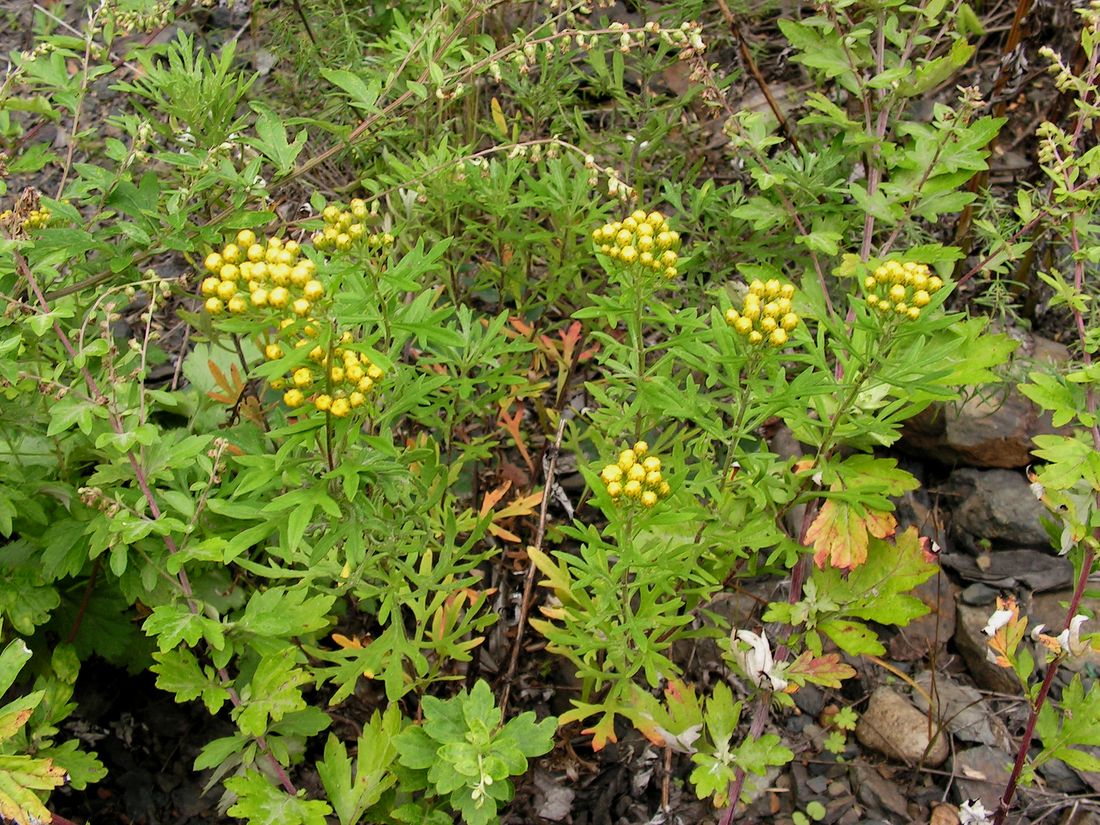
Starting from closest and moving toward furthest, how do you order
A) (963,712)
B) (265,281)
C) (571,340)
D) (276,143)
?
(265,281)
(276,143)
(963,712)
(571,340)

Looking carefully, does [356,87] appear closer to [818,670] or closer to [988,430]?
[818,670]

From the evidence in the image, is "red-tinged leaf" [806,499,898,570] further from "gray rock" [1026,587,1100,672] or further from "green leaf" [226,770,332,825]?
"green leaf" [226,770,332,825]

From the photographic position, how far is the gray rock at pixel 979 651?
3.44m

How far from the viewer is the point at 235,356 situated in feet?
12.9

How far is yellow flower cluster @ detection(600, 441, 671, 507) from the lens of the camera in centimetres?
229

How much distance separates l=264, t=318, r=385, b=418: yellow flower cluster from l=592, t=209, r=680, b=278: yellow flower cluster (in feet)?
2.34

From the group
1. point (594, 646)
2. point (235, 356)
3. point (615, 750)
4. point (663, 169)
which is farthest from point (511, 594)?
point (663, 169)

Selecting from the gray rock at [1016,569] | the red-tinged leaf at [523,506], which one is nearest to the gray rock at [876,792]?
the gray rock at [1016,569]

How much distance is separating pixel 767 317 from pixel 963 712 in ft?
6.34

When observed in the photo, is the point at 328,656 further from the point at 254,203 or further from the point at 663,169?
the point at 663,169

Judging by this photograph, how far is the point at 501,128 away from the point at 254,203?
1.17m

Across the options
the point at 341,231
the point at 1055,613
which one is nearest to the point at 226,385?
the point at 341,231

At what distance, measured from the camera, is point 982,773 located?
3.22 metres

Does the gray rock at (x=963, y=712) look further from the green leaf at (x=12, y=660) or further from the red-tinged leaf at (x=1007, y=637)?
the green leaf at (x=12, y=660)
